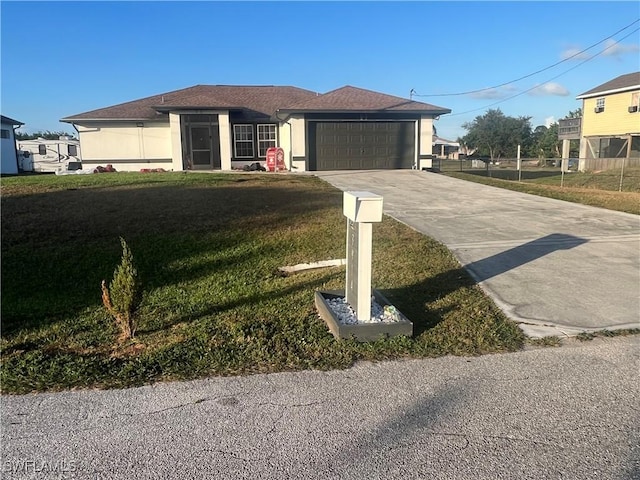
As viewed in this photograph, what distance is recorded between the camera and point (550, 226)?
30.9 ft

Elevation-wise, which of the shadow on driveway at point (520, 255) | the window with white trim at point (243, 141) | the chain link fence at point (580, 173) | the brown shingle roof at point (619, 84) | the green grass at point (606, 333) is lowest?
the green grass at point (606, 333)

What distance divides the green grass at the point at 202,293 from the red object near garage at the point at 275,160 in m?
11.6

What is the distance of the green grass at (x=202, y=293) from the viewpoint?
13.2ft

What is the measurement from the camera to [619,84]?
31.8m

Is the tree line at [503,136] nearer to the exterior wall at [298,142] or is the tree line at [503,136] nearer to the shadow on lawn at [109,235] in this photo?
the exterior wall at [298,142]

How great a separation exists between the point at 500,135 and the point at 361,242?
61633mm

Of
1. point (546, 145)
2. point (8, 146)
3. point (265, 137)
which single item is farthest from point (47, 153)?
point (546, 145)

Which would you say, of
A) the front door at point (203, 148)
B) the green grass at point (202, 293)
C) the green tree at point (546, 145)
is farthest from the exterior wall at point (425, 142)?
the green tree at point (546, 145)

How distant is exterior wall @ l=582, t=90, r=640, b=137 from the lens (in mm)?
30719

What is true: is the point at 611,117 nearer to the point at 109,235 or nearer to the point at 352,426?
the point at 109,235

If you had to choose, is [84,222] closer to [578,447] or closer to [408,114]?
[578,447]

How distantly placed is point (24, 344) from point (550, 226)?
8519 millimetres

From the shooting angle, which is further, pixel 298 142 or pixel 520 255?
pixel 298 142

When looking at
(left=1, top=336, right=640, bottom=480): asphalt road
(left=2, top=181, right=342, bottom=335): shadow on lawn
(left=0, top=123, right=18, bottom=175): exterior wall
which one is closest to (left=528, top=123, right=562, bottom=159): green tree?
(left=2, top=181, right=342, bottom=335): shadow on lawn
